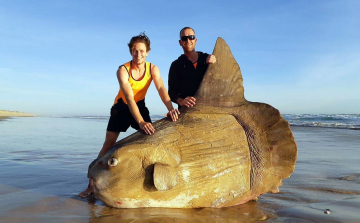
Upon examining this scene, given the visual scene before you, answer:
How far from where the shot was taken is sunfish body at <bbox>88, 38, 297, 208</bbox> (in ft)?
10.5

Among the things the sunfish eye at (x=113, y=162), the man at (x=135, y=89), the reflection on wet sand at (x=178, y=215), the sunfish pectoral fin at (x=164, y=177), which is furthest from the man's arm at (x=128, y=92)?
the reflection on wet sand at (x=178, y=215)

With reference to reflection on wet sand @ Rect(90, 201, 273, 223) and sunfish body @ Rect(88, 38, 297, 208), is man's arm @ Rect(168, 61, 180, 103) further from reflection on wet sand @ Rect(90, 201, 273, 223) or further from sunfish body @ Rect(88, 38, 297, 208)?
reflection on wet sand @ Rect(90, 201, 273, 223)

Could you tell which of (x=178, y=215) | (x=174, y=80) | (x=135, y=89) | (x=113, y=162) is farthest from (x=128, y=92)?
(x=178, y=215)

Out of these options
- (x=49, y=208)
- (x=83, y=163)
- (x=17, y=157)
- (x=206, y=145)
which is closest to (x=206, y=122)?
(x=206, y=145)

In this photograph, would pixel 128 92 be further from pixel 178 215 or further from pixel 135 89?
pixel 178 215

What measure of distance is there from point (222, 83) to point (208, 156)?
1.12 metres

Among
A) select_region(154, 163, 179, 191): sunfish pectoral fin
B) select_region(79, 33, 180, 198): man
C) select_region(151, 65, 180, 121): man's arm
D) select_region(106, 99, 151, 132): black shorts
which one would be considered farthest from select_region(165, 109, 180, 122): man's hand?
select_region(106, 99, 151, 132): black shorts

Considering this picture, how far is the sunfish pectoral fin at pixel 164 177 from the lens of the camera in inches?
120

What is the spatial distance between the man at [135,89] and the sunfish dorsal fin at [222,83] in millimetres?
530

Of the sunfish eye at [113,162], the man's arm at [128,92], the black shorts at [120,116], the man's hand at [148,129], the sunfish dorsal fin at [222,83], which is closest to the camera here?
the sunfish eye at [113,162]

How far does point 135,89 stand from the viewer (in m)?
4.23

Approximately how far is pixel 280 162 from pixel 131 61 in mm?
2508

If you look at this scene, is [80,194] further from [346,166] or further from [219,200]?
[346,166]

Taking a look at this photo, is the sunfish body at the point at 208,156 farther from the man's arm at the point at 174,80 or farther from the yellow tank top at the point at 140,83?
the man's arm at the point at 174,80
